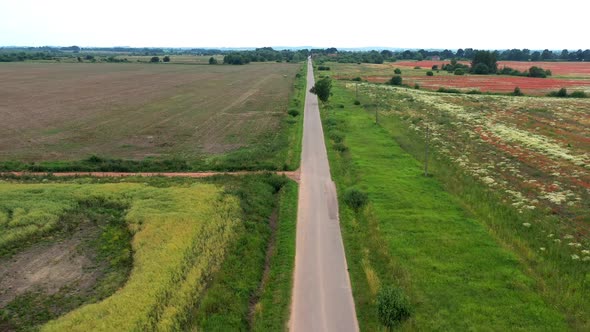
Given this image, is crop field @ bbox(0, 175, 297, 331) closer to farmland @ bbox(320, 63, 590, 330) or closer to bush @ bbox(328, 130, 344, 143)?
farmland @ bbox(320, 63, 590, 330)

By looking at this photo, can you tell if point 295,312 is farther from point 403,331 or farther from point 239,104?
point 239,104

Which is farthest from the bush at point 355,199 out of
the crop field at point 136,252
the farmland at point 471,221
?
the crop field at point 136,252

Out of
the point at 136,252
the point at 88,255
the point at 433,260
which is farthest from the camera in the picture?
the point at 88,255

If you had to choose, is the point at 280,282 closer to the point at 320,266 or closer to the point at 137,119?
the point at 320,266

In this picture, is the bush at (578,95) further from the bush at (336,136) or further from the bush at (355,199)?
the bush at (355,199)

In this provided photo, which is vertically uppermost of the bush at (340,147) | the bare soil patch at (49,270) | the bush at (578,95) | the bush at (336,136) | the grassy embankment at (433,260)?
the bush at (578,95)

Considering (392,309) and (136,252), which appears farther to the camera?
(136,252)

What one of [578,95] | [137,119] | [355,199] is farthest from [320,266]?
[578,95]
